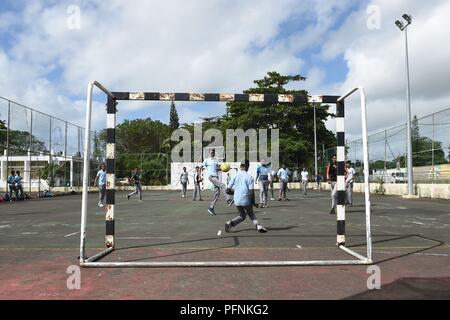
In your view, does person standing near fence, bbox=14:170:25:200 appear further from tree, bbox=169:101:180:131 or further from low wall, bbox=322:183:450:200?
tree, bbox=169:101:180:131

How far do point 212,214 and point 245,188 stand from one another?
504 centimetres

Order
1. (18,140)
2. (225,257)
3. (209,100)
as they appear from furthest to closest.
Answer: (18,140)
(209,100)
(225,257)

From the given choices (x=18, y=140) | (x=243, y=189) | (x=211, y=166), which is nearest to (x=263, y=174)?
(x=211, y=166)

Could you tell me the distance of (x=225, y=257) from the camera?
24.8ft

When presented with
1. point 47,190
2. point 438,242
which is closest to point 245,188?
point 438,242

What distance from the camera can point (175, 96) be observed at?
7.98 metres

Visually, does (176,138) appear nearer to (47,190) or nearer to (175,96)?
(47,190)

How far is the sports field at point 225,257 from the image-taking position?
538cm

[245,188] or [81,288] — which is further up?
[245,188]

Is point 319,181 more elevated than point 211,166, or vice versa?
point 211,166

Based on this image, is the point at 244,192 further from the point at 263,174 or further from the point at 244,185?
the point at 263,174

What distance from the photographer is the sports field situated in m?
5.38

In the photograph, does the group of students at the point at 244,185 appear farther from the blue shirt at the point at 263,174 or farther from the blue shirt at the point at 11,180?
the blue shirt at the point at 11,180

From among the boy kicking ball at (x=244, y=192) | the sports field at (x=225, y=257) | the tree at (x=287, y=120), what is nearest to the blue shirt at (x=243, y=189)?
the boy kicking ball at (x=244, y=192)
